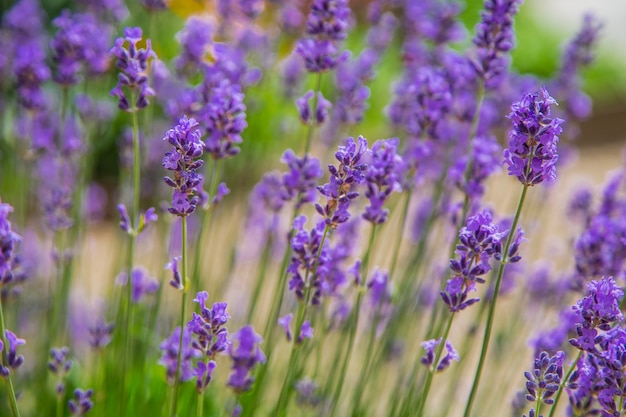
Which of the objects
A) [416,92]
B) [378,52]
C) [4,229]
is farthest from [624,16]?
[4,229]

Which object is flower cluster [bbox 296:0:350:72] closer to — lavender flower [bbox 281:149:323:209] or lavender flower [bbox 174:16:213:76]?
lavender flower [bbox 281:149:323:209]

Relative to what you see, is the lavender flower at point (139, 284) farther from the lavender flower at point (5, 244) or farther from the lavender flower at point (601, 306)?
the lavender flower at point (601, 306)

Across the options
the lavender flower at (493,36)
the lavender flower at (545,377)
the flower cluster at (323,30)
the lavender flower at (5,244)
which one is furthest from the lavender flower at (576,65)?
the lavender flower at (5,244)

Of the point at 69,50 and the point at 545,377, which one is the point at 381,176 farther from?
the point at 69,50

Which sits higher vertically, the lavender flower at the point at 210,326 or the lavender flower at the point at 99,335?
the lavender flower at the point at 210,326

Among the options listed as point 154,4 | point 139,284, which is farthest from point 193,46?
point 139,284

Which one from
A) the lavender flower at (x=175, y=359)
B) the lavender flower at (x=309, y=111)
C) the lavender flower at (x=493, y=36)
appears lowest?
the lavender flower at (x=175, y=359)

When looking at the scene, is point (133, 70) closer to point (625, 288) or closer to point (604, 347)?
point (604, 347)

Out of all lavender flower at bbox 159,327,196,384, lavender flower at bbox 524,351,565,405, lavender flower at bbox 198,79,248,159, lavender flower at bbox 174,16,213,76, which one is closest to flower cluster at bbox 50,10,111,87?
lavender flower at bbox 174,16,213,76
